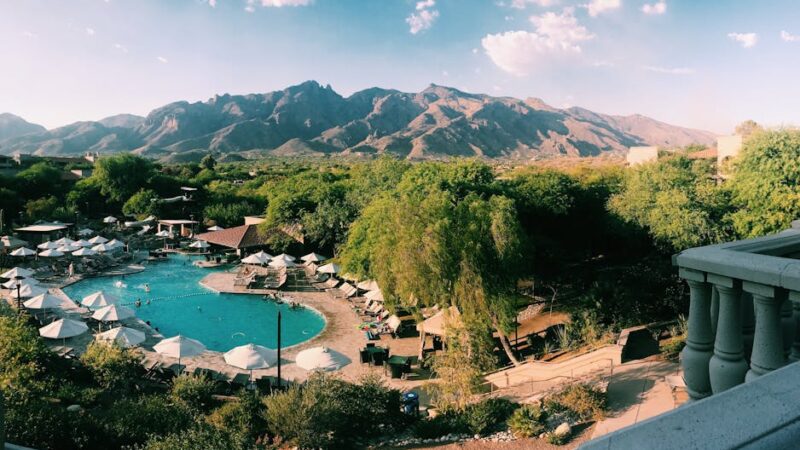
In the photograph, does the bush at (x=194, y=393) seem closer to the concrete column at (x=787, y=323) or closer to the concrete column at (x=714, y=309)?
the concrete column at (x=714, y=309)

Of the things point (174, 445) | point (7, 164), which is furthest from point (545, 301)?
point (7, 164)

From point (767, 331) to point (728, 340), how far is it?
0.31m

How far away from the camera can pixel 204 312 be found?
27.8 metres

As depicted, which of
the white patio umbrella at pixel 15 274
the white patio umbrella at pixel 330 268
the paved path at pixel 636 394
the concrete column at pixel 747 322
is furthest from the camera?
the white patio umbrella at pixel 330 268

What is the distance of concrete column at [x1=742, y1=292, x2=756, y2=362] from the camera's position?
3.82m

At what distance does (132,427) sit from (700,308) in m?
12.5

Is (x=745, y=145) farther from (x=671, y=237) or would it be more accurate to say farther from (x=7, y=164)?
(x=7, y=164)

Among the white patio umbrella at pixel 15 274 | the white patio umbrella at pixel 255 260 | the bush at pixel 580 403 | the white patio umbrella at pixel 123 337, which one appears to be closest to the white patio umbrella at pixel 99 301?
the white patio umbrella at pixel 123 337

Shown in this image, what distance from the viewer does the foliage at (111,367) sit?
16250 millimetres

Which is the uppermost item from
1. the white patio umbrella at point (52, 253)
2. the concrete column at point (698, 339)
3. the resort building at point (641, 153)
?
the resort building at point (641, 153)

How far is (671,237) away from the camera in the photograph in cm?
2492

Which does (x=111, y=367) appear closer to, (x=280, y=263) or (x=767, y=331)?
(x=280, y=263)

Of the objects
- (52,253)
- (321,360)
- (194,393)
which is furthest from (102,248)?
(321,360)

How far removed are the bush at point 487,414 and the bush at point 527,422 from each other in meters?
0.53
